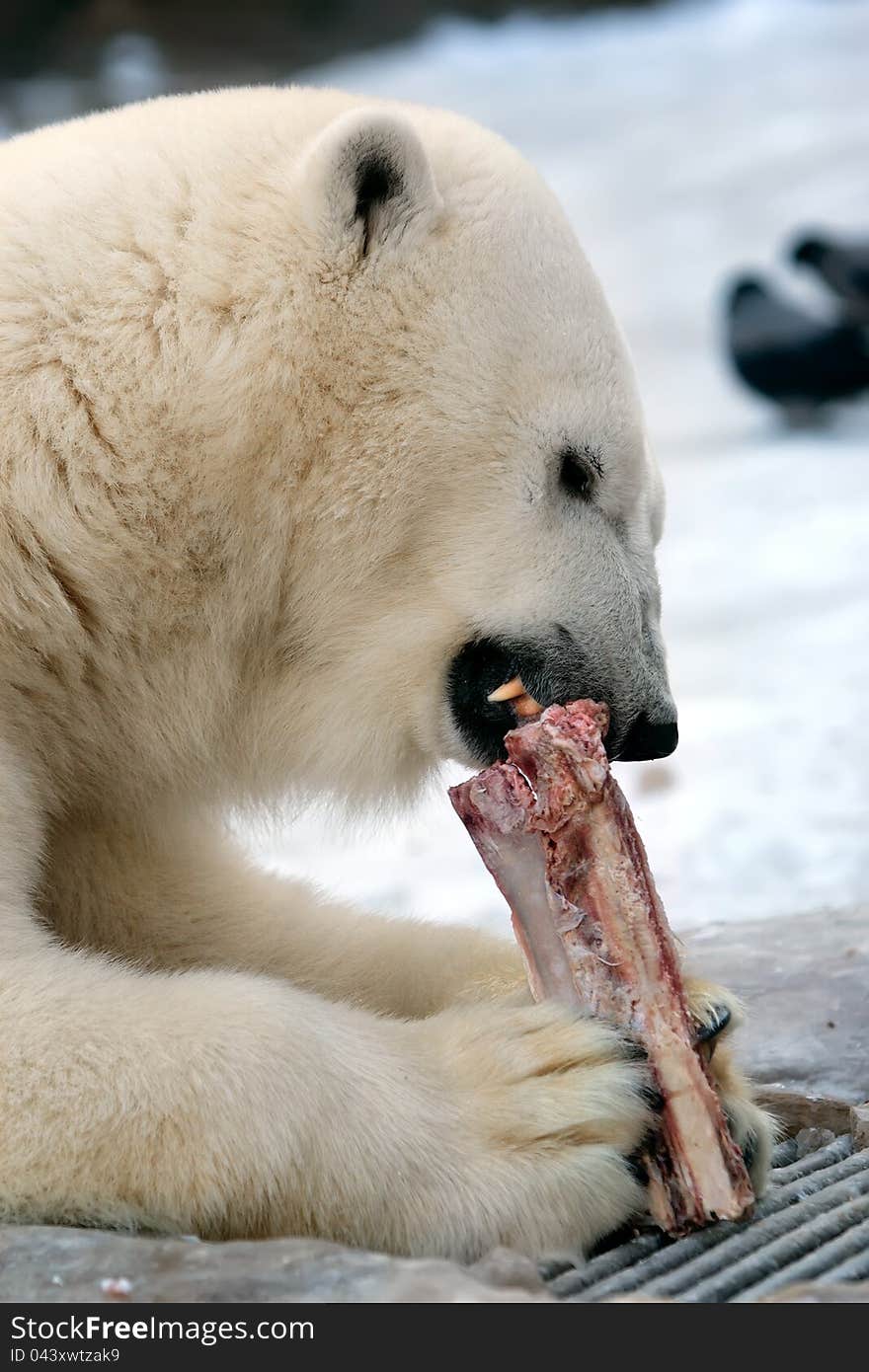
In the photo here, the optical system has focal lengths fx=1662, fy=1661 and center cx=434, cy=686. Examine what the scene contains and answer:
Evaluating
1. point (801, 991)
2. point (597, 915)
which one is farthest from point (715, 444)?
point (597, 915)

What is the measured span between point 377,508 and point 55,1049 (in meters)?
0.70

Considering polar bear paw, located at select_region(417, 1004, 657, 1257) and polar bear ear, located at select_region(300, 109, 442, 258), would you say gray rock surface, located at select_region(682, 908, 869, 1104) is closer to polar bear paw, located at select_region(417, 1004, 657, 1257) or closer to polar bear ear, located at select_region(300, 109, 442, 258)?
polar bear paw, located at select_region(417, 1004, 657, 1257)

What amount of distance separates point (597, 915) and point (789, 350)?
758 centimetres

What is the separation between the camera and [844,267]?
8633 millimetres

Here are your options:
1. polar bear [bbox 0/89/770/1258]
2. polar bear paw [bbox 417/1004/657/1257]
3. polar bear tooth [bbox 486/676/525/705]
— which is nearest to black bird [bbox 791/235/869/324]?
polar bear [bbox 0/89/770/1258]

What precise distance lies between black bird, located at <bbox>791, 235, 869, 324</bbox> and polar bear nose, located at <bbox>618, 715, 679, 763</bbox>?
7205 mm

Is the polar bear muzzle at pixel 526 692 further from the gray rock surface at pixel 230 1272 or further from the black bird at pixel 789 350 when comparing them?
the black bird at pixel 789 350

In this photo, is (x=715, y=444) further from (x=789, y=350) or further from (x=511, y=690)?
(x=511, y=690)

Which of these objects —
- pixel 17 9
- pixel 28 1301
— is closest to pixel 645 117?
pixel 17 9

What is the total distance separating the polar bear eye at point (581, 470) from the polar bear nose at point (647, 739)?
272 millimetres

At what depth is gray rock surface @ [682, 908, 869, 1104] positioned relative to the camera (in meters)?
2.13

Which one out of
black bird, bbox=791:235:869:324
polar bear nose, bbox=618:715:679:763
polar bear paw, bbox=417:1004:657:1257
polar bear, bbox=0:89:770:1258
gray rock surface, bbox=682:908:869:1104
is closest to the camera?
polar bear paw, bbox=417:1004:657:1257

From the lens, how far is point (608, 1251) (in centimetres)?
154

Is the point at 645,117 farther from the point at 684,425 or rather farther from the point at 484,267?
the point at 484,267
